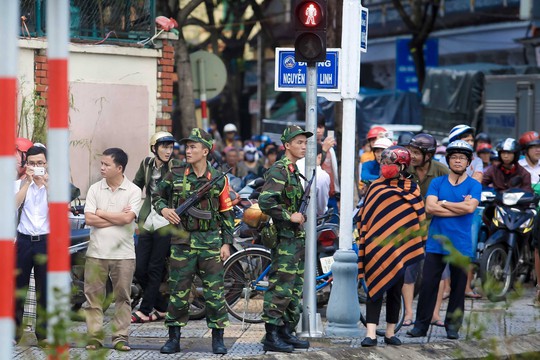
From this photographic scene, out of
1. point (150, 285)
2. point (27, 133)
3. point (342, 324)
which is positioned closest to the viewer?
point (342, 324)

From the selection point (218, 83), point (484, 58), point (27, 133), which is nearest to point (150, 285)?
point (27, 133)

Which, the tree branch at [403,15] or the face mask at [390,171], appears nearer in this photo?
the face mask at [390,171]

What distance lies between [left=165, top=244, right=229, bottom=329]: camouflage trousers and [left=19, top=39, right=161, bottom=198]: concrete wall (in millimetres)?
4399

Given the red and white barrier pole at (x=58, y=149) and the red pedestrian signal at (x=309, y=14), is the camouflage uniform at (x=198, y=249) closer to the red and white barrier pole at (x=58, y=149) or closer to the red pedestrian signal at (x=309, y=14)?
the red pedestrian signal at (x=309, y=14)

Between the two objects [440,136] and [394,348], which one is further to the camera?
[440,136]

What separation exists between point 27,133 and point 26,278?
3231 mm

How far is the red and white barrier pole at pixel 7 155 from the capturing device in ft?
13.2

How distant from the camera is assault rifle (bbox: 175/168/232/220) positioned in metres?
9.20

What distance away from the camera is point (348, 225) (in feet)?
33.5

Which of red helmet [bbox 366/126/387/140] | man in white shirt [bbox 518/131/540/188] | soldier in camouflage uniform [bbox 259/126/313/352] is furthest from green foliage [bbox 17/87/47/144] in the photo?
man in white shirt [bbox 518/131/540/188]

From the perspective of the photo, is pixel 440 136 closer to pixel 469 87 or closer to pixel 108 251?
pixel 469 87

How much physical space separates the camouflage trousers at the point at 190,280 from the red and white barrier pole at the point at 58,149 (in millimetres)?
4940

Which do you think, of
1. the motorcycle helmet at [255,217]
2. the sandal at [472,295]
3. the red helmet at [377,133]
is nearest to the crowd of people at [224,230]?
the motorcycle helmet at [255,217]

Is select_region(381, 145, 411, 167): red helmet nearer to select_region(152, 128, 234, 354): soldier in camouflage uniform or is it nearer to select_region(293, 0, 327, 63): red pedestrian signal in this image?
select_region(293, 0, 327, 63): red pedestrian signal
